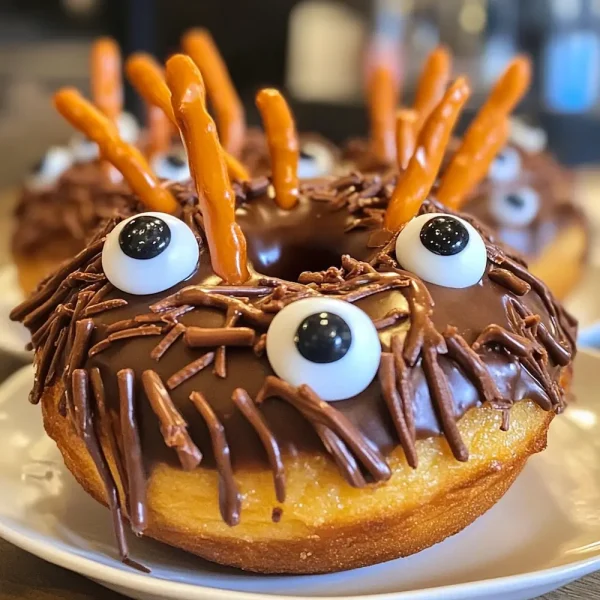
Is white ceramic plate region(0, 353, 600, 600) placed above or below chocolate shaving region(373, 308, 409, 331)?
below

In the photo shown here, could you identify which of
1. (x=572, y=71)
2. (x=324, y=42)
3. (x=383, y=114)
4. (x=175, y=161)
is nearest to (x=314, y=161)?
(x=383, y=114)

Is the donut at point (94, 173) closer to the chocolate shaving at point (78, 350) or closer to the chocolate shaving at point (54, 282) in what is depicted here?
the chocolate shaving at point (54, 282)

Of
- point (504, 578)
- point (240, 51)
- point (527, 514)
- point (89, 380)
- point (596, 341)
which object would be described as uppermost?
point (89, 380)

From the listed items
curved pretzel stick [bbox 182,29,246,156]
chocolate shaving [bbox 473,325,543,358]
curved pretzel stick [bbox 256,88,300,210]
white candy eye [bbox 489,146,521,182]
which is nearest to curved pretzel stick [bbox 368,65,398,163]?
white candy eye [bbox 489,146,521,182]

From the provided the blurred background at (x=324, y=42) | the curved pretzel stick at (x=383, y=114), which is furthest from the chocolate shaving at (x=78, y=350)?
the blurred background at (x=324, y=42)

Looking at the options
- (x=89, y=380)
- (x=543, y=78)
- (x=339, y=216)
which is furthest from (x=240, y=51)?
(x=89, y=380)

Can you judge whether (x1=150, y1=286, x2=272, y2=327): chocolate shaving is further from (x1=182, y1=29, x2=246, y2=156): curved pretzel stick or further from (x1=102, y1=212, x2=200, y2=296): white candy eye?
(x1=182, y1=29, x2=246, y2=156): curved pretzel stick

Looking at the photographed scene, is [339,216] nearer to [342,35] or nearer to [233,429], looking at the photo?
[233,429]
